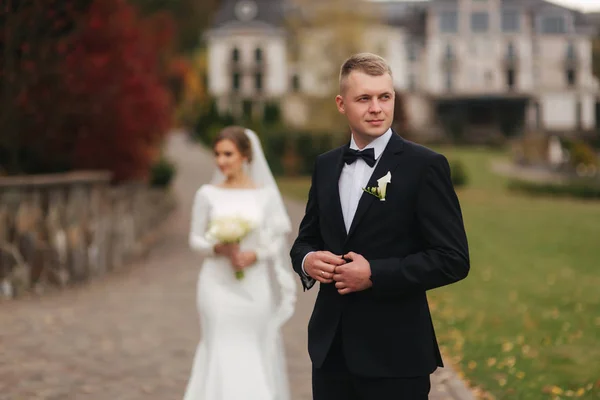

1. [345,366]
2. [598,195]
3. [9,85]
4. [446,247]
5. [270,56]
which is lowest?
[598,195]

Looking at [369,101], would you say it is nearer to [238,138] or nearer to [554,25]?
[238,138]

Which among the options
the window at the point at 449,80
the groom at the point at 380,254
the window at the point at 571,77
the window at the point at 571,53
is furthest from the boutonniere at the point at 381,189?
the window at the point at 571,77

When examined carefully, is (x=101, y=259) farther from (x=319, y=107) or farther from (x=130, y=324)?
(x=319, y=107)

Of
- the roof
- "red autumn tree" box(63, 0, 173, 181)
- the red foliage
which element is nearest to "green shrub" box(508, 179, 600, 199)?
the red foliage

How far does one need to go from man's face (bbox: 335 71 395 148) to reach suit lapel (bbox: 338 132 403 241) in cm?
8

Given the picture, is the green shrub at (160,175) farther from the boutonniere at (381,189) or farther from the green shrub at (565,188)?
the boutonniere at (381,189)

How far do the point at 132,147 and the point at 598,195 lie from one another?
74.2 feet

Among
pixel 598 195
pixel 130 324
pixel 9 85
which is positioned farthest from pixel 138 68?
pixel 598 195

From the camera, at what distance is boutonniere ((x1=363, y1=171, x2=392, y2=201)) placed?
336 centimetres

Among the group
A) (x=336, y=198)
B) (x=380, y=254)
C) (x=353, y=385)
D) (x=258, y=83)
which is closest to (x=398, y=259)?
(x=380, y=254)

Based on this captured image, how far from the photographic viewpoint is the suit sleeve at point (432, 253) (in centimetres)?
331

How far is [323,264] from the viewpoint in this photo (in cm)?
338

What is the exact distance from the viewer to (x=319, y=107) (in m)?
51.9

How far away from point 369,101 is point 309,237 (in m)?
0.71
